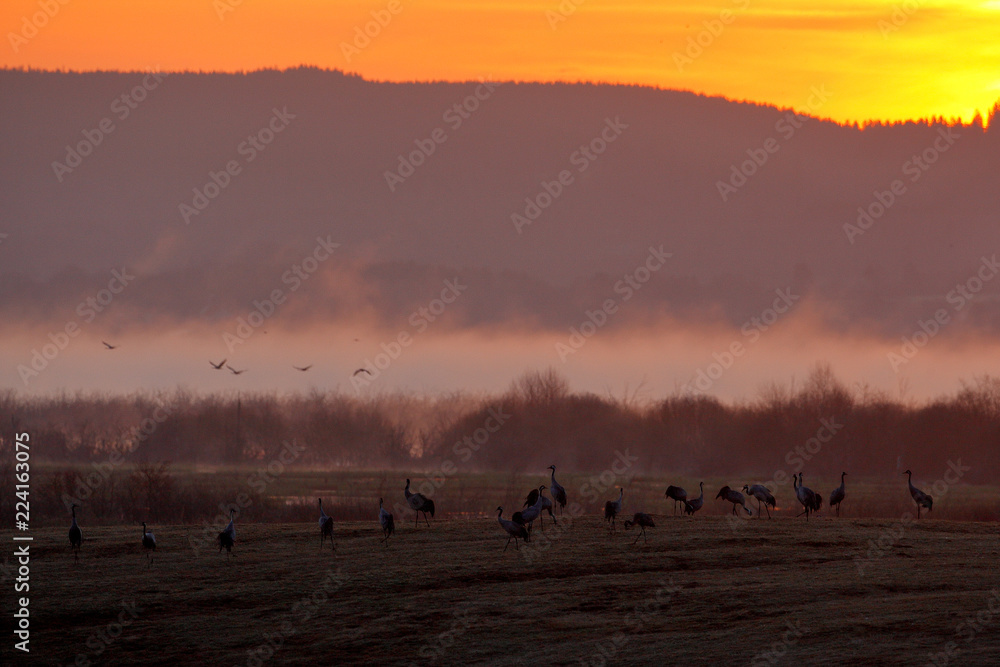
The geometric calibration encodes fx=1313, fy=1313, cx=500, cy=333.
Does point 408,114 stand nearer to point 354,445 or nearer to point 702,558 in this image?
point 354,445

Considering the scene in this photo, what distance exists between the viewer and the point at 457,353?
167m

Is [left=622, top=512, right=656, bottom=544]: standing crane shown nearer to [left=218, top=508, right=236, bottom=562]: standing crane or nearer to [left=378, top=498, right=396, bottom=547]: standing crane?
[left=378, top=498, right=396, bottom=547]: standing crane

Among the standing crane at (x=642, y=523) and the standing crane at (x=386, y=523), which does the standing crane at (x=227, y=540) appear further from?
the standing crane at (x=642, y=523)

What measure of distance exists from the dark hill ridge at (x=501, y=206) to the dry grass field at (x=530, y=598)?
5785 inches

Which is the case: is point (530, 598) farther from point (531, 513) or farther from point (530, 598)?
point (531, 513)

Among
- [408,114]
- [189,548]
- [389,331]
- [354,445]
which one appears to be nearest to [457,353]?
[389,331]

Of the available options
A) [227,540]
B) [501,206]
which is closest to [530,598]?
[227,540]

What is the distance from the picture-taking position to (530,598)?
25750 mm

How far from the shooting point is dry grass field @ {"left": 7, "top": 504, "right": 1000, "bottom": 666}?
73.6 ft

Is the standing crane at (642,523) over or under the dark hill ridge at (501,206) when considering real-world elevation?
under

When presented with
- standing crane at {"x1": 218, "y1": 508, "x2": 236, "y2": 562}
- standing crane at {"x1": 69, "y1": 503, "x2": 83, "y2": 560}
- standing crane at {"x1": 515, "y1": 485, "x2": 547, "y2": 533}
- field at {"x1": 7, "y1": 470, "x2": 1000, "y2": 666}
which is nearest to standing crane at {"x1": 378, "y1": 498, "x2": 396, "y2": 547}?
field at {"x1": 7, "y1": 470, "x2": 1000, "y2": 666}

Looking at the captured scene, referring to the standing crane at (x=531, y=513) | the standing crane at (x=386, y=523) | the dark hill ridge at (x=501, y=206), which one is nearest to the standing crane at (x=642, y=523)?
the standing crane at (x=531, y=513)

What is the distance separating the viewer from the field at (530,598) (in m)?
22.4

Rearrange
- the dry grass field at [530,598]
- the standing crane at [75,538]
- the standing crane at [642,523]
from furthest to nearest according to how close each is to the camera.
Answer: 1. the standing crane at [642,523]
2. the standing crane at [75,538]
3. the dry grass field at [530,598]
